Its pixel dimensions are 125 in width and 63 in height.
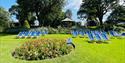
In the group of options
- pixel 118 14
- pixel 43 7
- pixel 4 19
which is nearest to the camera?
pixel 43 7

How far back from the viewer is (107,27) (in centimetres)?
2934

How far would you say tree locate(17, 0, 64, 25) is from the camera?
33.0 m

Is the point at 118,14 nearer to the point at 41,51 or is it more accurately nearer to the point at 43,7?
the point at 43,7

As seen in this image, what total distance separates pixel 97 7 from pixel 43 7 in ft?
38.7

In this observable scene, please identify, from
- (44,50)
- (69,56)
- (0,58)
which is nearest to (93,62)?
(69,56)

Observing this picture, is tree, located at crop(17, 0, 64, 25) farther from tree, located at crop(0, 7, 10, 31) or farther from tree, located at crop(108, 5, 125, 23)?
tree, located at crop(108, 5, 125, 23)

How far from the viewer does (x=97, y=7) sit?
131 ft

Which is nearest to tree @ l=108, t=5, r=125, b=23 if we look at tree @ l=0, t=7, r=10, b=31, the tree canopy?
the tree canopy

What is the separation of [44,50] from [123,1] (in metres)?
33.1

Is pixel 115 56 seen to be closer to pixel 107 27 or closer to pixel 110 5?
pixel 107 27

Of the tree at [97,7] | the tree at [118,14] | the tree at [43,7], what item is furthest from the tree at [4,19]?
the tree at [118,14]

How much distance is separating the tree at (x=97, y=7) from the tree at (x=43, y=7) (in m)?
7.41

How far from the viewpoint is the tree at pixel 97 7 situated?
3919cm

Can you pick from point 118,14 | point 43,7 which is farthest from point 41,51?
point 118,14
